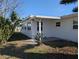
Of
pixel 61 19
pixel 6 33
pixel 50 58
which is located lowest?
pixel 50 58

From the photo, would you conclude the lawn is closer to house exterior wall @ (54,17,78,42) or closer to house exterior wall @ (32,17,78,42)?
house exterior wall @ (54,17,78,42)

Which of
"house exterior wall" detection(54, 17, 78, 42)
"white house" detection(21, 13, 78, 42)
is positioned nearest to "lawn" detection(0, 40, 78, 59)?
"house exterior wall" detection(54, 17, 78, 42)

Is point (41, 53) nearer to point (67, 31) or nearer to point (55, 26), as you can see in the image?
point (67, 31)

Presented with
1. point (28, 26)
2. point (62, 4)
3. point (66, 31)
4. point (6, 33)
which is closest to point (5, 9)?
point (62, 4)

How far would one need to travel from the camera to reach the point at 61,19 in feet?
73.7

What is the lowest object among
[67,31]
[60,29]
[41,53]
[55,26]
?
[41,53]

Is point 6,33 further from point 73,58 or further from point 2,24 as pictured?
point 73,58

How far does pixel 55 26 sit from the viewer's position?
24062 millimetres

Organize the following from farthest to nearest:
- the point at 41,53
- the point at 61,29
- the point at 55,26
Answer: the point at 55,26 < the point at 61,29 < the point at 41,53

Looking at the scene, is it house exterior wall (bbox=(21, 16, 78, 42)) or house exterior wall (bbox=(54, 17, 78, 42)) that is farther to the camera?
house exterior wall (bbox=(21, 16, 78, 42))

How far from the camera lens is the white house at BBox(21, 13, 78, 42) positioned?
1949 centimetres

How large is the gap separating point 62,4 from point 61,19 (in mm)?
9233

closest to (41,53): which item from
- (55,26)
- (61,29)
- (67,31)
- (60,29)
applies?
(67,31)

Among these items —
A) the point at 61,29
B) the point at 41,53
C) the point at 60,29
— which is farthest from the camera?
the point at 60,29
